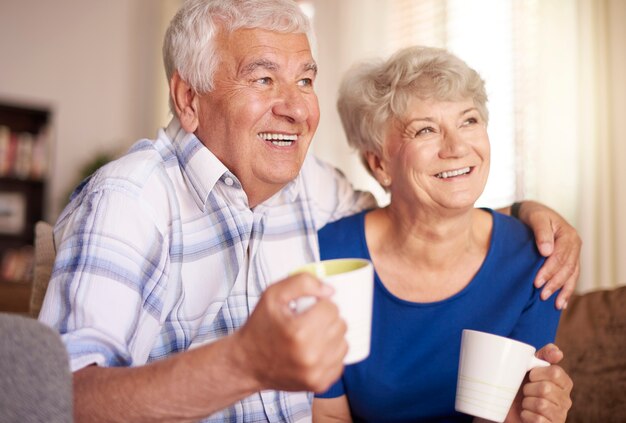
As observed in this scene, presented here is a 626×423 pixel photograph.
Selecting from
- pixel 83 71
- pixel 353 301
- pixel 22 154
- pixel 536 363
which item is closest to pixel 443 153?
pixel 536 363

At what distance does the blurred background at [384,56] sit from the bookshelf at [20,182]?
0.05ft

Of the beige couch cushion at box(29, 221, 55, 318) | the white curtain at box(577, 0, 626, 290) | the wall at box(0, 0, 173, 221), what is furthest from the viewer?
the wall at box(0, 0, 173, 221)

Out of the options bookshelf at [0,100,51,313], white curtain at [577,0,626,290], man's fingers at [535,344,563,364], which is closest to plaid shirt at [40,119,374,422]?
man's fingers at [535,344,563,364]

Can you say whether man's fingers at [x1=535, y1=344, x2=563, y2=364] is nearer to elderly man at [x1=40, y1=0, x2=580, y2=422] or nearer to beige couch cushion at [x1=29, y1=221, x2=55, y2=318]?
elderly man at [x1=40, y1=0, x2=580, y2=422]

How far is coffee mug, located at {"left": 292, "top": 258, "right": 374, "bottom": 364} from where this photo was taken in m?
0.78

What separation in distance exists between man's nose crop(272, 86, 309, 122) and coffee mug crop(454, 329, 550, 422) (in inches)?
25.1

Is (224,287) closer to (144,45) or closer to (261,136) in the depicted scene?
(261,136)

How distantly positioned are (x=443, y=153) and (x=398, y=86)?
21 centimetres

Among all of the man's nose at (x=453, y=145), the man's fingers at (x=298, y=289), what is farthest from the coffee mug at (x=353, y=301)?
the man's nose at (x=453, y=145)

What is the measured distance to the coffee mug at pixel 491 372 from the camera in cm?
108

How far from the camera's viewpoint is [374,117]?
1.67 metres

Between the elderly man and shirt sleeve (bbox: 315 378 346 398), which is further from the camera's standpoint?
shirt sleeve (bbox: 315 378 346 398)

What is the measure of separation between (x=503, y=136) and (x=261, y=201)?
115 inches

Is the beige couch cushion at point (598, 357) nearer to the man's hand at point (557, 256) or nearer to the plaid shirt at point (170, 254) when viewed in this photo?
the man's hand at point (557, 256)
